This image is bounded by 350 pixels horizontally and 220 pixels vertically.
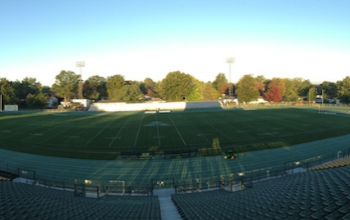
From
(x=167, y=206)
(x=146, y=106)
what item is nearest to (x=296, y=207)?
(x=167, y=206)

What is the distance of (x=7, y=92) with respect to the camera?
8350cm

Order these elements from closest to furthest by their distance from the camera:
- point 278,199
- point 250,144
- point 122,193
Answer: point 278,199
point 122,193
point 250,144

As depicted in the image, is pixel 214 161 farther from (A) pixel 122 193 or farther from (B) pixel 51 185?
(B) pixel 51 185

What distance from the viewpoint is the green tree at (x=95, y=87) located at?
113 m

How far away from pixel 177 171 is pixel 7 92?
91.2 metres

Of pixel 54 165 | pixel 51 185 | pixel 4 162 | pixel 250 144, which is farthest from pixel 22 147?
pixel 250 144

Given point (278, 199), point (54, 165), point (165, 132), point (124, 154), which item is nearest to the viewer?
point (278, 199)

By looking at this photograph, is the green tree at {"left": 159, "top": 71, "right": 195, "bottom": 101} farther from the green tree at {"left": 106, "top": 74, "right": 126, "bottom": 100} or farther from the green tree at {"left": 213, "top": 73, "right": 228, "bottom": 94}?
the green tree at {"left": 213, "top": 73, "right": 228, "bottom": 94}

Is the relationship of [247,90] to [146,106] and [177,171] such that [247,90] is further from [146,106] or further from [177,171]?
[177,171]

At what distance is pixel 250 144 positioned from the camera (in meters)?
30.7

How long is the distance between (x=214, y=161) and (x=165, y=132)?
1581 cm

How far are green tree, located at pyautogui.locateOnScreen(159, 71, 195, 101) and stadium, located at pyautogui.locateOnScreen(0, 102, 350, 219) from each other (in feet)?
175

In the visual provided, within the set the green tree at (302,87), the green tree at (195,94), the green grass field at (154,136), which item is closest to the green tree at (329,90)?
the green tree at (302,87)

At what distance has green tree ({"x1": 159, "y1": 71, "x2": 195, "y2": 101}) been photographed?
96.8 m
